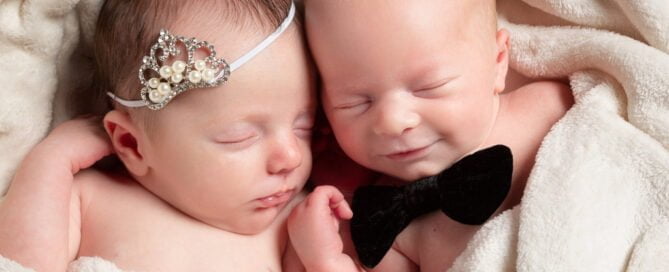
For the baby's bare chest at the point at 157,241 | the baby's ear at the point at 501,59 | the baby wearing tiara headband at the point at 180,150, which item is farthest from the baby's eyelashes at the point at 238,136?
the baby's ear at the point at 501,59

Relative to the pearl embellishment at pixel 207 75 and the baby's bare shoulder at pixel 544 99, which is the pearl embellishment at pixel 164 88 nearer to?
the pearl embellishment at pixel 207 75

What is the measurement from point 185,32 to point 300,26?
9.3 inches

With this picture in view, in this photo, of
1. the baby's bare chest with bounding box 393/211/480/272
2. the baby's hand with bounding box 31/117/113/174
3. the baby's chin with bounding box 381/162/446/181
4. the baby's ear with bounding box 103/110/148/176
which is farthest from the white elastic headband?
the baby's bare chest with bounding box 393/211/480/272

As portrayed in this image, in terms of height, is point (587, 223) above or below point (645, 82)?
Result: below

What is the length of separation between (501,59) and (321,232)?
503mm

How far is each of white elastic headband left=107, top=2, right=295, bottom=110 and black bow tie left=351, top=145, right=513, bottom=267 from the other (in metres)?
0.40

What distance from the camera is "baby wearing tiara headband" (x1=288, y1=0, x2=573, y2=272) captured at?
1.39 m

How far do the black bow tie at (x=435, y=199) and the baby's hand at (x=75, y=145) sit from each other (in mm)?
552

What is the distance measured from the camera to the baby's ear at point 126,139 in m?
1.52

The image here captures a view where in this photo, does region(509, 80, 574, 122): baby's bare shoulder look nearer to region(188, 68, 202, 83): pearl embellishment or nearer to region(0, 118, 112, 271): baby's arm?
region(188, 68, 202, 83): pearl embellishment

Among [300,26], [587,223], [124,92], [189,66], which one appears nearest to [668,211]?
[587,223]

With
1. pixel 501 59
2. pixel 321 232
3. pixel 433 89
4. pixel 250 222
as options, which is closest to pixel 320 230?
pixel 321 232

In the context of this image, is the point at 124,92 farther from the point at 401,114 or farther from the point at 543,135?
the point at 543,135

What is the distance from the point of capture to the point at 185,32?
1419 millimetres
